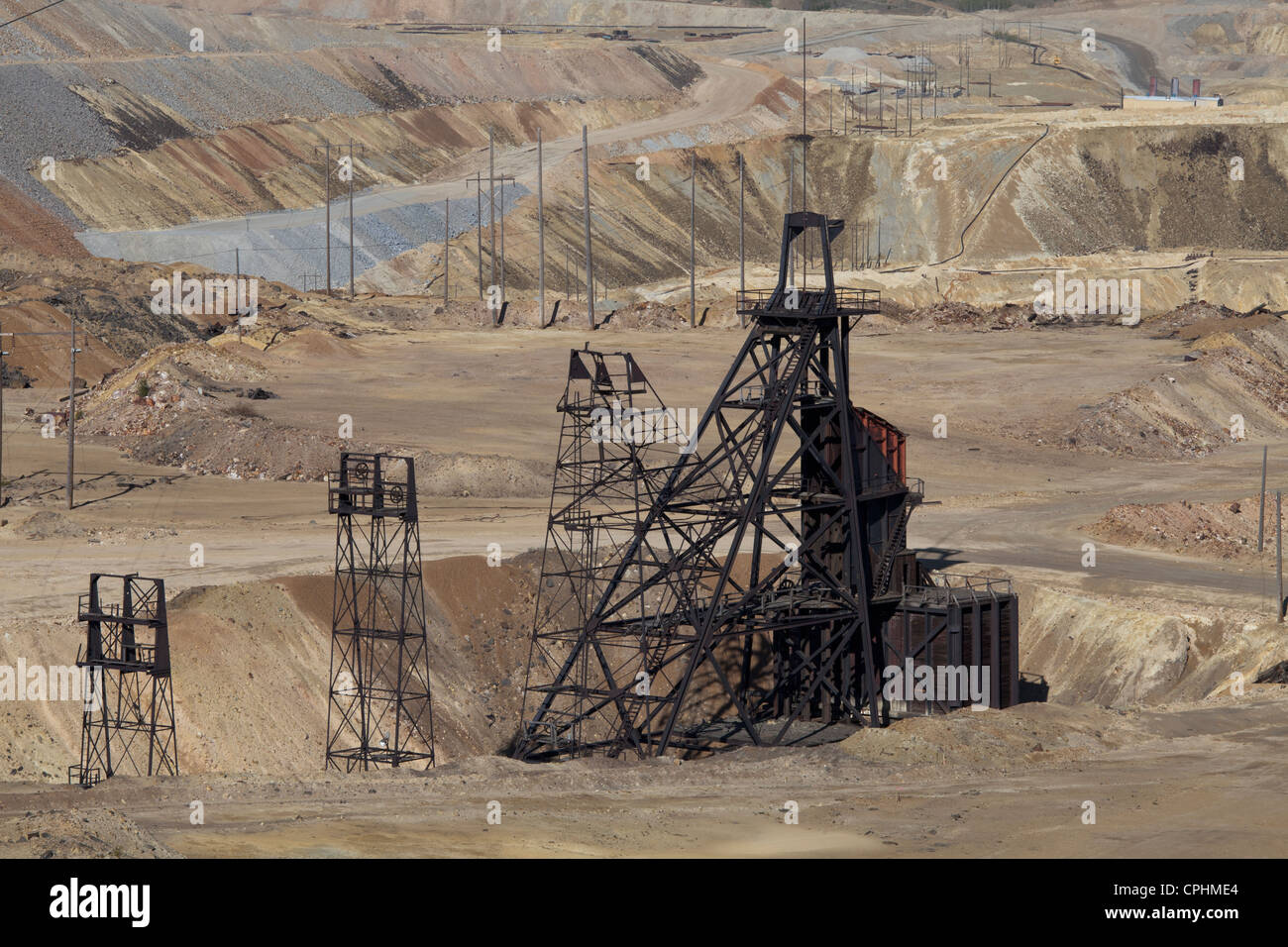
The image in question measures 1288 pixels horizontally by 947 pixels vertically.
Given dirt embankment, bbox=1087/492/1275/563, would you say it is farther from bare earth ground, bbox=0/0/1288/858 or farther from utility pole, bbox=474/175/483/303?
utility pole, bbox=474/175/483/303

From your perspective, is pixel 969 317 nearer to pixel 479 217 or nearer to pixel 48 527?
pixel 479 217

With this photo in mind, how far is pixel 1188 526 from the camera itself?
65625mm

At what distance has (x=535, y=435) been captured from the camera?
78875mm

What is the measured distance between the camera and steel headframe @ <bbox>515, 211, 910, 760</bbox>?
157 feet

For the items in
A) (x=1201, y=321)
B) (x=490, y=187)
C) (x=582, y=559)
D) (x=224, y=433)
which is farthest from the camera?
(x=490, y=187)

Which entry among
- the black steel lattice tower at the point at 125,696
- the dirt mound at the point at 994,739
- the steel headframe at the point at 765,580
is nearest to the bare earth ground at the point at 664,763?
the dirt mound at the point at 994,739

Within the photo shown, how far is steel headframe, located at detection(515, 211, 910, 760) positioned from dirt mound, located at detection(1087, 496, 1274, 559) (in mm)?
15159

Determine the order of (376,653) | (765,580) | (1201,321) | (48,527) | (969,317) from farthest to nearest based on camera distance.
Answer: (969,317)
(1201,321)
(48,527)
(376,653)
(765,580)

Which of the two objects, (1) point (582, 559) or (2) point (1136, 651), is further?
(1) point (582, 559)

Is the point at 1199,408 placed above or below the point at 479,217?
below

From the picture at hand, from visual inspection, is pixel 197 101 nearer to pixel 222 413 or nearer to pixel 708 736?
pixel 222 413

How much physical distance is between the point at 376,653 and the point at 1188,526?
30248 mm

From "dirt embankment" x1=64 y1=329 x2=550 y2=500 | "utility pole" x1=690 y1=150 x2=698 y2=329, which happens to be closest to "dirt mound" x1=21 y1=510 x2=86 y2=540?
"dirt embankment" x1=64 y1=329 x2=550 y2=500

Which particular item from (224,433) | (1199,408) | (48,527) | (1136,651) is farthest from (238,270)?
(1136,651)
